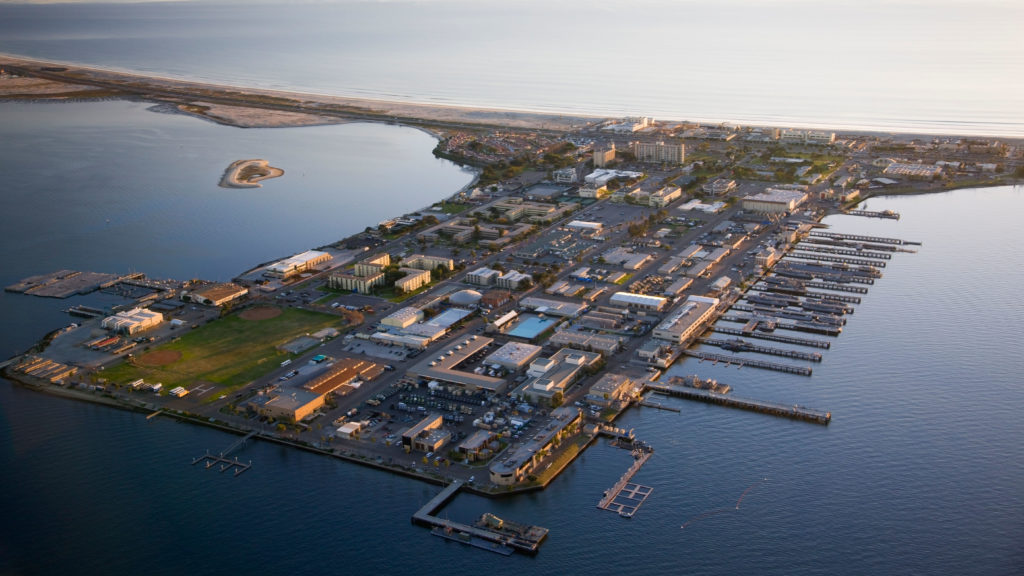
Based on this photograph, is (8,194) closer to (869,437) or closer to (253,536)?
(253,536)

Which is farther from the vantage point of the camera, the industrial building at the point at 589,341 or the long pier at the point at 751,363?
the industrial building at the point at 589,341

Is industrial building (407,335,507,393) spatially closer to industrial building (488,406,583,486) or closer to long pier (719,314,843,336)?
industrial building (488,406,583,486)

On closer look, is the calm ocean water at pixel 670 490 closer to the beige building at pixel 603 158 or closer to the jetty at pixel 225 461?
the jetty at pixel 225 461

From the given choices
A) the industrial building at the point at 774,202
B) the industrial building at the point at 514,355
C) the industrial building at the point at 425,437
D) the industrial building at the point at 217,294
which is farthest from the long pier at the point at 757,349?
the industrial building at the point at 217,294

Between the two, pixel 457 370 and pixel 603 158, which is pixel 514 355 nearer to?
pixel 457 370

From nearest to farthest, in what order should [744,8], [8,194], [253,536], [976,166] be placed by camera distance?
[253,536] → [8,194] → [976,166] → [744,8]

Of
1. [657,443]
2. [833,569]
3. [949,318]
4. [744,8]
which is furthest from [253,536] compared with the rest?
[744,8]

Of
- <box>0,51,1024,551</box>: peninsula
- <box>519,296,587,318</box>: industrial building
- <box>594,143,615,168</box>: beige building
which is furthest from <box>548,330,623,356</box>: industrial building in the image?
<box>594,143,615,168</box>: beige building
